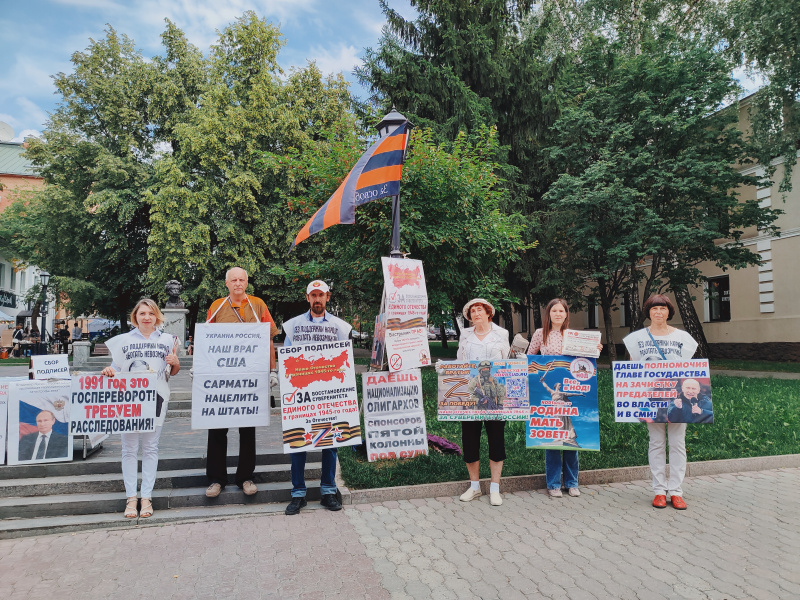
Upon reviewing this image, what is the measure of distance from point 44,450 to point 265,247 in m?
18.8

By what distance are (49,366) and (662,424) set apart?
26.3ft

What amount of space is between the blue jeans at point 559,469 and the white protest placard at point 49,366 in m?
6.58

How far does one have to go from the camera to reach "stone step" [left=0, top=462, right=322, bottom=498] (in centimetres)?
566

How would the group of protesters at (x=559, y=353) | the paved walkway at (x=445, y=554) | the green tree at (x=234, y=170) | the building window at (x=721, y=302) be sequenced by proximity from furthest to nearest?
the building window at (x=721, y=302), the green tree at (x=234, y=170), the group of protesters at (x=559, y=353), the paved walkway at (x=445, y=554)

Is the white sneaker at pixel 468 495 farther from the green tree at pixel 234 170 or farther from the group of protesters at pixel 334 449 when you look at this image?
the green tree at pixel 234 170

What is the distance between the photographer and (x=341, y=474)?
21.5 feet

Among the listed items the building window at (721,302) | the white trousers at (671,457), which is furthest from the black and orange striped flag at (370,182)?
the building window at (721,302)

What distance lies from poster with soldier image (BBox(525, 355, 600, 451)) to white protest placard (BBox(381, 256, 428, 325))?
141cm

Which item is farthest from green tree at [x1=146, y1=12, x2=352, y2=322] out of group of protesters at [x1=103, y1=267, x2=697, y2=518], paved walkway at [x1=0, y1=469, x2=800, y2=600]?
paved walkway at [x1=0, y1=469, x2=800, y2=600]

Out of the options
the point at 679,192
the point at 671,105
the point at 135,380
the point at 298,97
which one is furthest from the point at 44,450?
the point at 298,97

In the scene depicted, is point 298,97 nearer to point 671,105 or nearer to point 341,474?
point 671,105

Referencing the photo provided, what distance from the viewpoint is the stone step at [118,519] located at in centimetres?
504

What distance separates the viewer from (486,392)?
575 cm

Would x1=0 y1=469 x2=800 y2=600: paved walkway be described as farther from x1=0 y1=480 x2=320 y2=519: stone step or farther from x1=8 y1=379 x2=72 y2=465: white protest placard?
x1=8 y1=379 x2=72 y2=465: white protest placard
